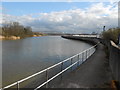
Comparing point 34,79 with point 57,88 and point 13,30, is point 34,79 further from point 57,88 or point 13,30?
point 13,30

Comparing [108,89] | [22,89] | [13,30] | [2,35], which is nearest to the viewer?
[108,89]

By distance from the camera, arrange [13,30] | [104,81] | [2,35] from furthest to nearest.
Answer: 1. [13,30]
2. [2,35]
3. [104,81]

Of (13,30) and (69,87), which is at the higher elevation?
(13,30)

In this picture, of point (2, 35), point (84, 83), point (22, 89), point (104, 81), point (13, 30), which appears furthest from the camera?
point (13, 30)

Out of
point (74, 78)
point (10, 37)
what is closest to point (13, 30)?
point (10, 37)

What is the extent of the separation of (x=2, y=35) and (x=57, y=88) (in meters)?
56.9

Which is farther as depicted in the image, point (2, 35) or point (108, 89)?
point (2, 35)

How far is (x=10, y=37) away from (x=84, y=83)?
57.8 meters

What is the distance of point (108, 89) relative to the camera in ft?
16.5

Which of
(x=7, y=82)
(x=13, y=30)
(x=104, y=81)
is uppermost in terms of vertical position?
(x=13, y=30)

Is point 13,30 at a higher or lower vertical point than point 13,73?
higher

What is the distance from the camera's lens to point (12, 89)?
6.89 meters

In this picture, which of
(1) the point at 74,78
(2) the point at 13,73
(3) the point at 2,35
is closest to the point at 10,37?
(3) the point at 2,35

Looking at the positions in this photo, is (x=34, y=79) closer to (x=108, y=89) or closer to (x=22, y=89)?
(x=22, y=89)
